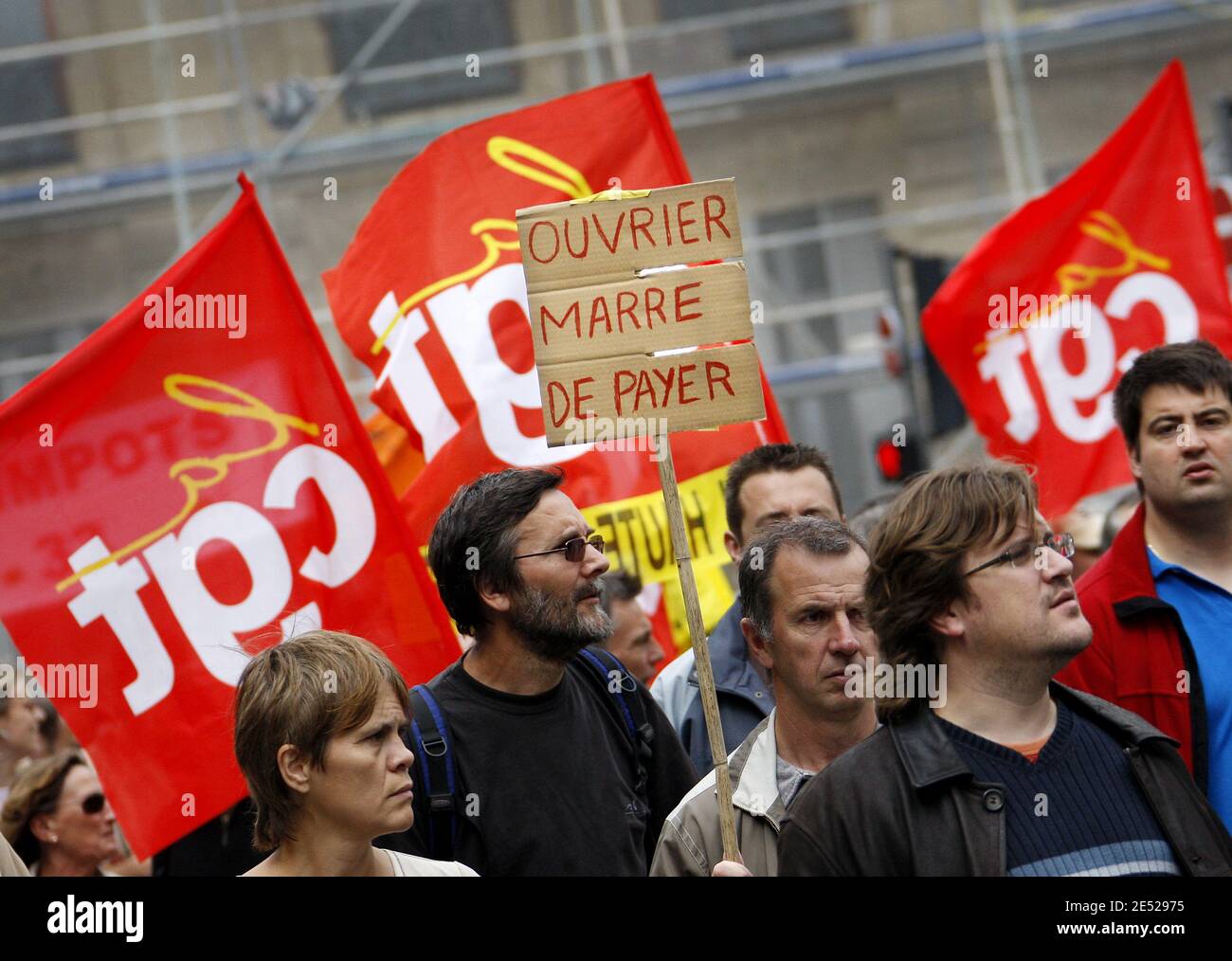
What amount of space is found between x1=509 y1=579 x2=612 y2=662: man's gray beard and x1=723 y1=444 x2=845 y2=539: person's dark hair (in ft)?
3.47

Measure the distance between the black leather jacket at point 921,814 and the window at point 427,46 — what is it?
10.3 meters

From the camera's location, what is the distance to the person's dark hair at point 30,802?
Result: 4.54m

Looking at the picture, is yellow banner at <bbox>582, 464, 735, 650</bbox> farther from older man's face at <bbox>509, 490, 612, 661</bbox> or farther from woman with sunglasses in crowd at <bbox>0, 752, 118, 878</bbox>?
woman with sunglasses in crowd at <bbox>0, 752, 118, 878</bbox>

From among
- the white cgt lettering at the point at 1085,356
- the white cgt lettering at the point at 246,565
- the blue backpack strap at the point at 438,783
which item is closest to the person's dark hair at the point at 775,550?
the blue backpack strap at the point at 438,783

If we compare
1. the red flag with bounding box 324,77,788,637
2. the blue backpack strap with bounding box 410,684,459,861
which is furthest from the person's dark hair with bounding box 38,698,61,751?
the blue backpack strap with bounding box 410,684,459,861

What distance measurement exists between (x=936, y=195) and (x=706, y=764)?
9471 mm

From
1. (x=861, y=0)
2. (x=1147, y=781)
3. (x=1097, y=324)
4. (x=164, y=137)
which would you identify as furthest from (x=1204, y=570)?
(x=164, y=137)

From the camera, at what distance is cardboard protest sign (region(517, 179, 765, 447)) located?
3.06 m

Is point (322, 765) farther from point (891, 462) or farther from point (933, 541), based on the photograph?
point (891, 462)

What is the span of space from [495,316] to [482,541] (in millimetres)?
1581

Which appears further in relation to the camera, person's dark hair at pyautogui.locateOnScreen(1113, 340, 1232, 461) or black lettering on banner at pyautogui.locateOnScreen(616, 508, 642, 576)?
black lettering on banner at pyautogui.locateOnScreen(616, 508, 642, 576)

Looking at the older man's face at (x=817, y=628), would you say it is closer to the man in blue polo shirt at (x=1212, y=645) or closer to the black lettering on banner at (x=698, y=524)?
the man in blue polo shirt at (x=1212, y=645)
